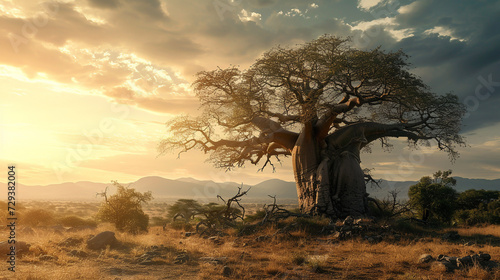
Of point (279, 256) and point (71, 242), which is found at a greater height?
point (279, 256)

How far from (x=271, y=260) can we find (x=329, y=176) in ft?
28.2

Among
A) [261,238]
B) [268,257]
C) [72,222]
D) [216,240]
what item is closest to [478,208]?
[261,238]

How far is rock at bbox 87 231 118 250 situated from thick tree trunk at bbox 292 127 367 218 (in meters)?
8.89

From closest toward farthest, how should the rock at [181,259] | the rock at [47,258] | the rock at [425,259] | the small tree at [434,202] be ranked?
the rock at [425,259], the rock at [181,259], the rock at [47,258], the small tree at [434,202]

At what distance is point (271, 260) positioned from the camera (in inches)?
335

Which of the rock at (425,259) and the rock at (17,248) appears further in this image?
the rock at (17,248)

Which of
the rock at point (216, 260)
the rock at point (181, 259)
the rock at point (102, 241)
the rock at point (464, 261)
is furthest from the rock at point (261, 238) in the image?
the rock at point (464, 261)

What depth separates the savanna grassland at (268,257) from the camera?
7207 mm

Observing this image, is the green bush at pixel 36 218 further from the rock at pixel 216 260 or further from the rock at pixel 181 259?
the rock at pixel 216 260

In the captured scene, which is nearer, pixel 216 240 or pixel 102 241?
pixel 102 241

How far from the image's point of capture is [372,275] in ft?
23.1

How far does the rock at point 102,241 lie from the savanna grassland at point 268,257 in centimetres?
32

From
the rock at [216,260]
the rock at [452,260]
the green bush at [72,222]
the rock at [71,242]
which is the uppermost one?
the rock at [452,260]

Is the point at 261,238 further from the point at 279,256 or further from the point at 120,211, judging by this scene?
the point at 120,211
